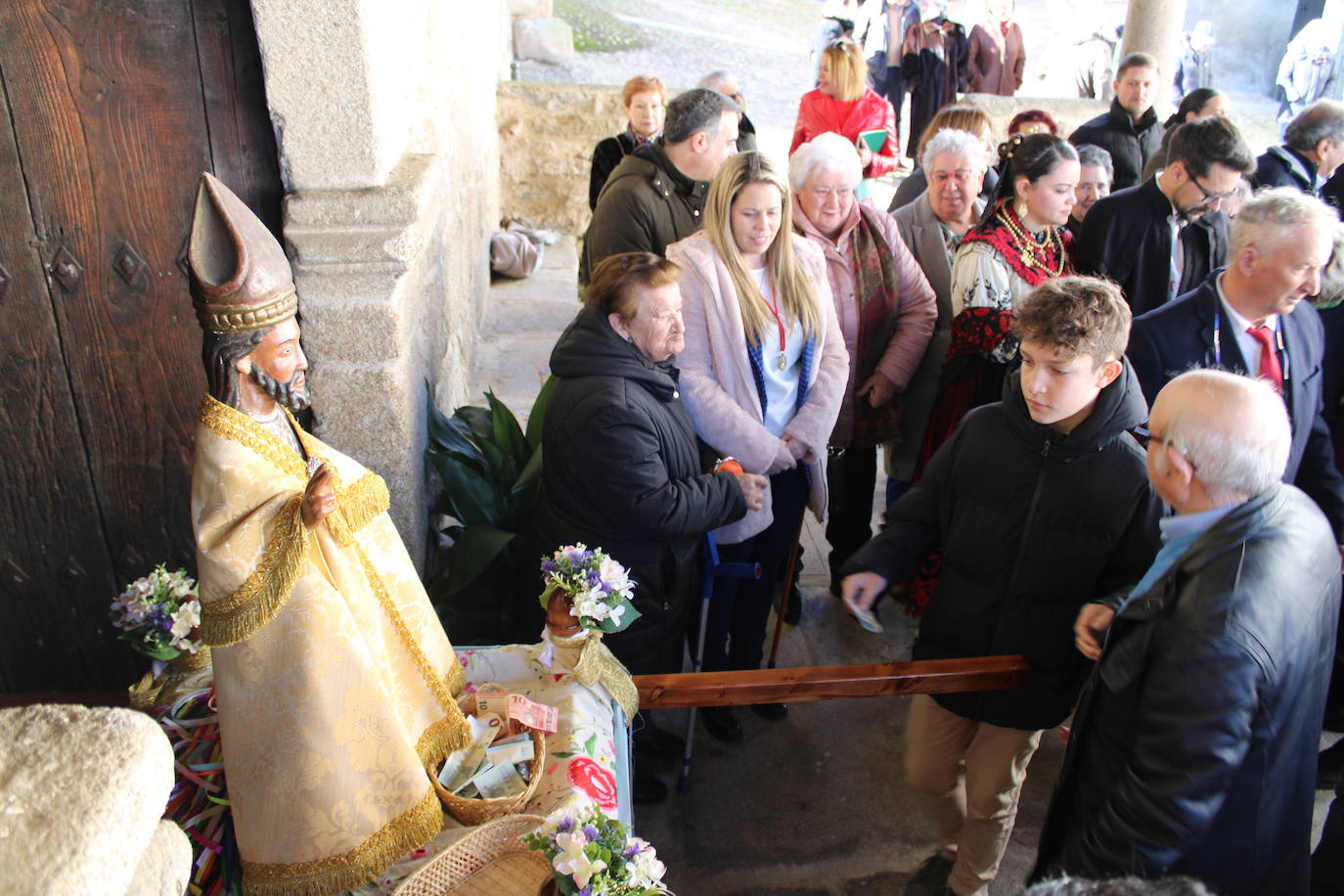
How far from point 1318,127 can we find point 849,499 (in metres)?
3.06

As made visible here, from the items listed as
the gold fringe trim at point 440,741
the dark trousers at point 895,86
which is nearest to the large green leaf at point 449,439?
the gold fringe trim at point 440,741

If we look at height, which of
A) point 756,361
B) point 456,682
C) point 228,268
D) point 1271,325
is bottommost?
point 456,682

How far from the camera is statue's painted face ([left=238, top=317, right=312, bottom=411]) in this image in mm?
1629

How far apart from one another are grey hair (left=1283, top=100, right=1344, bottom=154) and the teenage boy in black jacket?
326 centimetres

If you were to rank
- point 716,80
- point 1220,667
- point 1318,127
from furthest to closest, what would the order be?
point 716,80
point 1318,127
point 1220,667

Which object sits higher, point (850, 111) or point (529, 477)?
point (850, 111)

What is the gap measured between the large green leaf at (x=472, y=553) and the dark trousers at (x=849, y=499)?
1465mm

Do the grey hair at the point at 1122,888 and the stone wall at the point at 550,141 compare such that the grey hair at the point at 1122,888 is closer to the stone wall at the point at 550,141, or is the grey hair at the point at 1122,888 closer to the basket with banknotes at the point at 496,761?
the basket with banknotes at the point at 496,761

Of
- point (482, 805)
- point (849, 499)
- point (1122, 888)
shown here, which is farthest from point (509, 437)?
point (1122, 888)

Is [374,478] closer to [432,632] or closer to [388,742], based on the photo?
[432,632]

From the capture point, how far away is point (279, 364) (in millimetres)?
1650

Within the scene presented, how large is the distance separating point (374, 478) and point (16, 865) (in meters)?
1.09

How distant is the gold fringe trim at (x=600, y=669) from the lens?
2193 mm

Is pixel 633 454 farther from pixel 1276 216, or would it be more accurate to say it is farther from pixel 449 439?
pixel 1276 216
